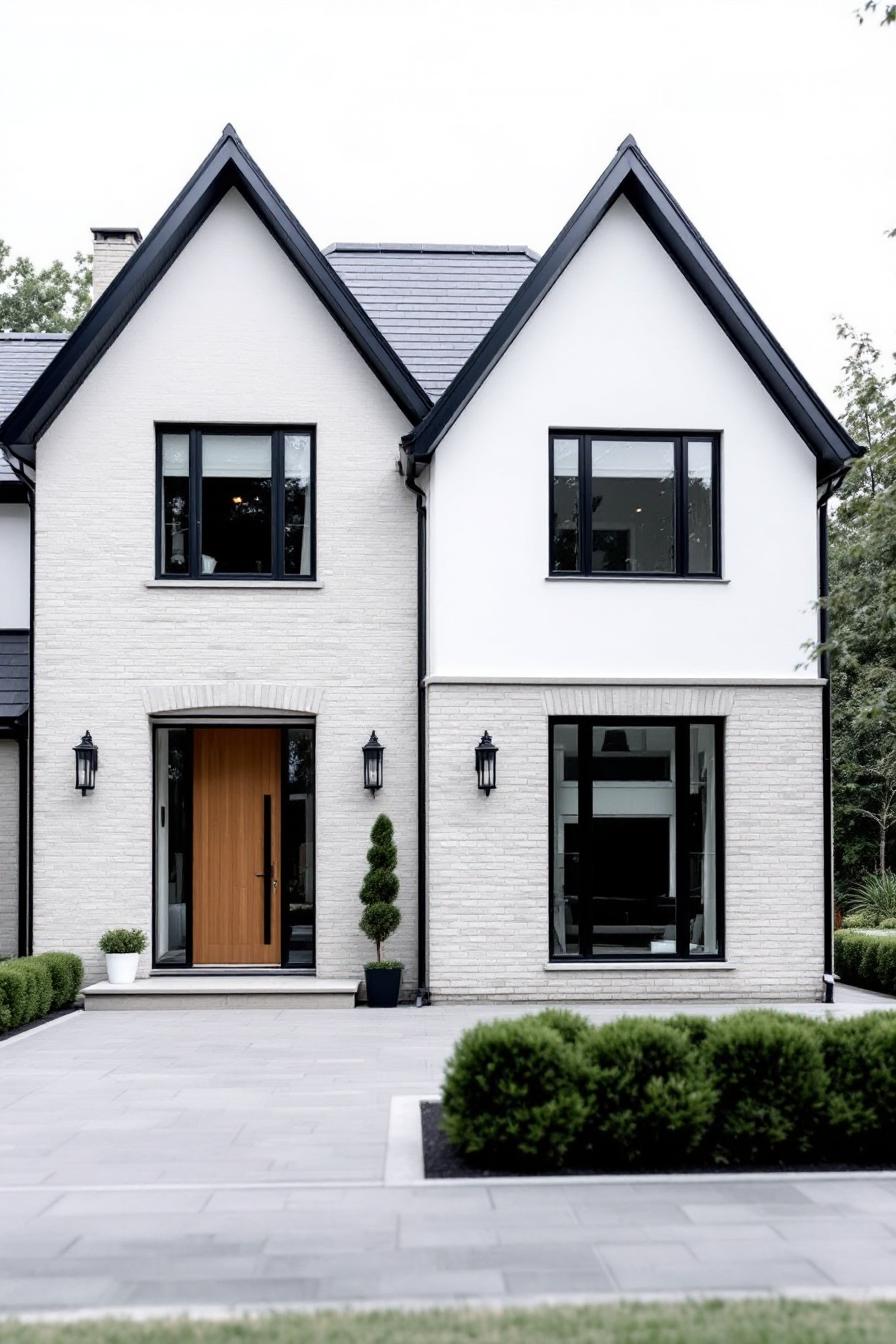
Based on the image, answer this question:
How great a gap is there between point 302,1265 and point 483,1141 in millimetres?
1795

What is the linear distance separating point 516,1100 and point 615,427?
343 inches

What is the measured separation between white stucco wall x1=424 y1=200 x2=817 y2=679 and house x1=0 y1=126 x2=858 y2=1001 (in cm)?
3

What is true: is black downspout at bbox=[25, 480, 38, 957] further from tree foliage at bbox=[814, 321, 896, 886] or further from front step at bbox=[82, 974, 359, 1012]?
tree foliage at bbox=[814, 321, 896, 886]

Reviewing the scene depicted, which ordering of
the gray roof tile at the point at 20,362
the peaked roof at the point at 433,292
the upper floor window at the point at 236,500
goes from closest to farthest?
the upper floor window at the point at 236,500
the peaked roof at the point at 433,292
the gray roof tile at the point at 20,362

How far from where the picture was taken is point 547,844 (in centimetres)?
1388

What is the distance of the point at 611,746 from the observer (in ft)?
46.8

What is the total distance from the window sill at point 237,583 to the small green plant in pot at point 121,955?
383 cm

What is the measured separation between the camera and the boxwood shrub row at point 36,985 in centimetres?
1212

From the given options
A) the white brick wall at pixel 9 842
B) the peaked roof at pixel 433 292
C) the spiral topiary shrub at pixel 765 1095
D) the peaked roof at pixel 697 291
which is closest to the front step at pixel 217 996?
the white brick wall at pixel 9 842

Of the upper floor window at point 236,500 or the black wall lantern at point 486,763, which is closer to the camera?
the black wall lantern at point 486,763

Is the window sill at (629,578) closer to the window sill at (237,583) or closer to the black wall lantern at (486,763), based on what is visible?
the black wall lantern at (486,763)

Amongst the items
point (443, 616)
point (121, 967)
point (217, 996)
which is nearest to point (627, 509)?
point (443, 616)

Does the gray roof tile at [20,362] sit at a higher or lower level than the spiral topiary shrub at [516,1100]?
higher

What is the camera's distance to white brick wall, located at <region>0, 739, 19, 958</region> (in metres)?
14.8
